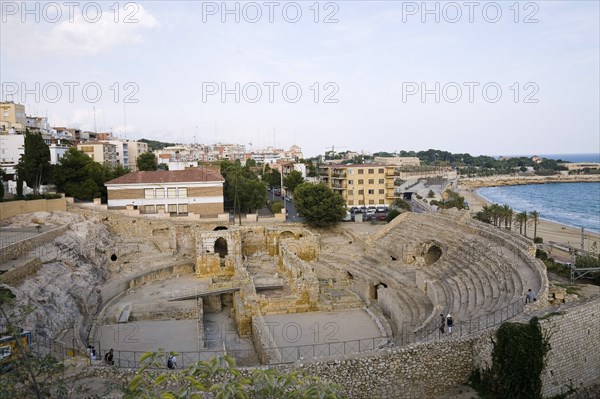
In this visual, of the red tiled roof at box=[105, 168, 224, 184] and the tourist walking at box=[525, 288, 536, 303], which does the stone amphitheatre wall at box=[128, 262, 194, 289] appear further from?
the tourist walking at box=[525, 288, 536, 303]

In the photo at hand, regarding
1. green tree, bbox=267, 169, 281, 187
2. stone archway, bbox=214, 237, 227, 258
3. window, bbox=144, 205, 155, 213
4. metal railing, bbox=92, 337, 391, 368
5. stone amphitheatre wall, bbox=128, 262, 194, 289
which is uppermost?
green tree, bbox=267, 169, 281, 187

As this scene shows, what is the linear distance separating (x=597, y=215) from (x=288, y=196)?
186ft

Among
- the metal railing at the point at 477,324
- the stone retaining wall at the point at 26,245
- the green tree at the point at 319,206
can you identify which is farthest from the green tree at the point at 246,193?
the metal railing at the point at 477,324

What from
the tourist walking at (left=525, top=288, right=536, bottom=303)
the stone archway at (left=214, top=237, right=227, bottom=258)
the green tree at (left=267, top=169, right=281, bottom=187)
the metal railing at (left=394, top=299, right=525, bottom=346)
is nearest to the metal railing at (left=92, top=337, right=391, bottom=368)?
the metal railing at (left=394, top=299, right=525, bottom=346)

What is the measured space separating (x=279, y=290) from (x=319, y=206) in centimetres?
1414

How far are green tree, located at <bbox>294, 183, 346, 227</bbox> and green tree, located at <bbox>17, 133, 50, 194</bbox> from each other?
25.0 metres

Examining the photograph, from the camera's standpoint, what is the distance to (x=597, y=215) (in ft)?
283

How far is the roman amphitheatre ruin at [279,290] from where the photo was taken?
20.3 m

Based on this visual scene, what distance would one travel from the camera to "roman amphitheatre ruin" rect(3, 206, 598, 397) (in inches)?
798

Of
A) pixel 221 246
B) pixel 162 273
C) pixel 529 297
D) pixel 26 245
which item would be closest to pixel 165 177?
pixel 221 246

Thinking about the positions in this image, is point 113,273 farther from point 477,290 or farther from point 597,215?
point 597,215

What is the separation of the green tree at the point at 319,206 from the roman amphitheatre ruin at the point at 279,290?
3.78 m

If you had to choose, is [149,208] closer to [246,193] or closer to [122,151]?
[246,193]

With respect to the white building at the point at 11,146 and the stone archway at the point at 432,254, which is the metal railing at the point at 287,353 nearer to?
the stone archway at the point at 432,254
